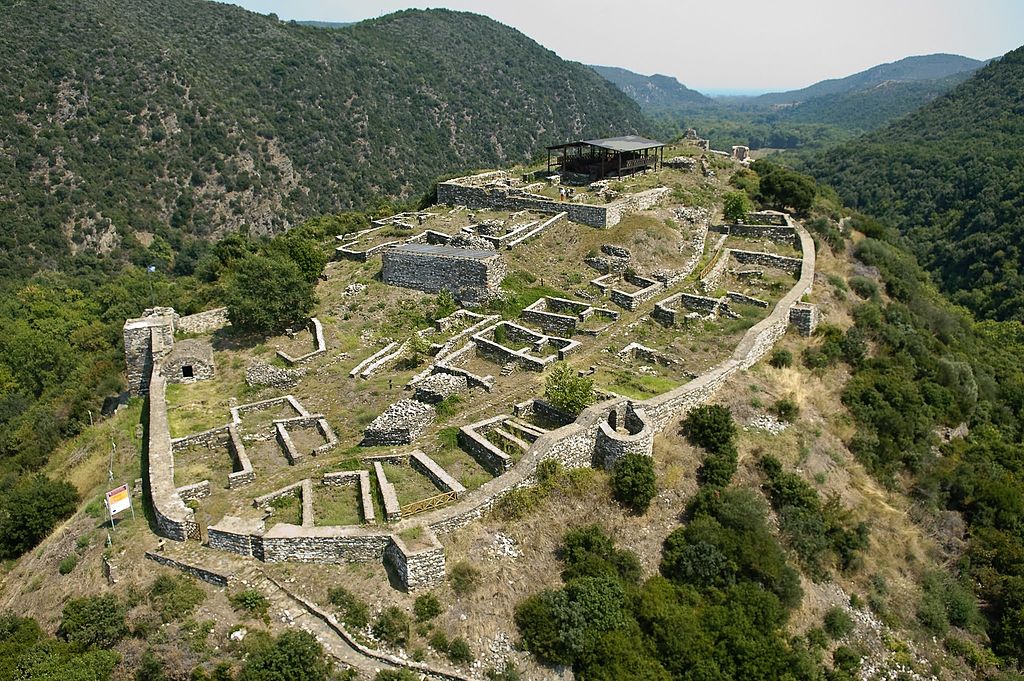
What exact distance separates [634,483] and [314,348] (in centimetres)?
1525

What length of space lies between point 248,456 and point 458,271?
12.7 metres

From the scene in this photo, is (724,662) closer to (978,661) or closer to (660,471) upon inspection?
(660,471)

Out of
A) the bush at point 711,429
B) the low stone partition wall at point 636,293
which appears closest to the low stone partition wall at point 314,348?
the low stone partition wall at point 636,293

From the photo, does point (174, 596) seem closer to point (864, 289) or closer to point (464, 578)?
point (464, 578)

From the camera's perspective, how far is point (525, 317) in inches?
1018

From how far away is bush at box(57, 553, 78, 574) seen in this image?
14977mm

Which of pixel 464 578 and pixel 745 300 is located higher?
pixel 745 300

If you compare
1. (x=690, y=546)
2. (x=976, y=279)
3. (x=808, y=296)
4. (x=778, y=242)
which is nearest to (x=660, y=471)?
(x=690, y=546)

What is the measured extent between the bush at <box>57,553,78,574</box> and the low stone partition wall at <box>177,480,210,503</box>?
2.58 meters

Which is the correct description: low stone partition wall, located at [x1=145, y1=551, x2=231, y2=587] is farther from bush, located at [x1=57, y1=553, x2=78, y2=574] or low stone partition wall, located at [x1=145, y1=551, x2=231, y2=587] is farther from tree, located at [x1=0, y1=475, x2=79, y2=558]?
tree, located at [x1=0, y1=475, x2=79, y2=558]

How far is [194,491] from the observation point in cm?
1645

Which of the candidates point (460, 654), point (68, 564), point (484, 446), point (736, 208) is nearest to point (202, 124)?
point (736, 208)

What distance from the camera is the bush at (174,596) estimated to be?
12.6 meters

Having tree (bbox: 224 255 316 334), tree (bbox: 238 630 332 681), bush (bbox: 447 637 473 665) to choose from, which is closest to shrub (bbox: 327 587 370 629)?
tree (bbox: 238 630 332 681)
